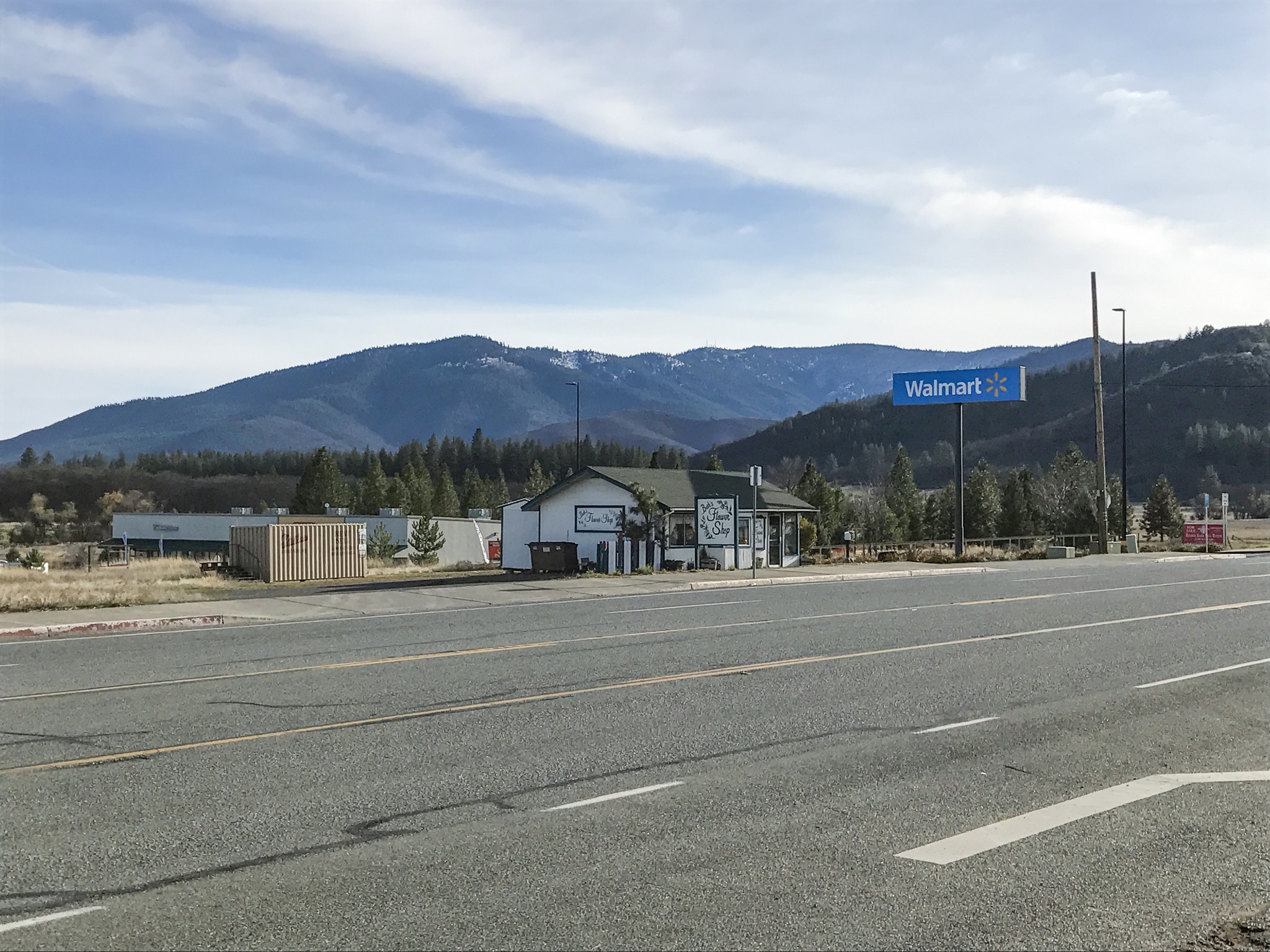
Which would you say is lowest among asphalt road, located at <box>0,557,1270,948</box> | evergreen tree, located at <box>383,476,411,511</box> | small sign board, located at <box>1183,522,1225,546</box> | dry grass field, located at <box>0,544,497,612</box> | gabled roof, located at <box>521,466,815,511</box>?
asphalt road, located at <box>0,557,1270,948</box>

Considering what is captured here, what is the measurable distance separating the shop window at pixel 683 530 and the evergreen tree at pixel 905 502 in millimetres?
70483

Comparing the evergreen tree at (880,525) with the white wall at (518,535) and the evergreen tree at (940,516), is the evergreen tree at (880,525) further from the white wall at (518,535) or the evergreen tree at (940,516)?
the white wall at (518,535)

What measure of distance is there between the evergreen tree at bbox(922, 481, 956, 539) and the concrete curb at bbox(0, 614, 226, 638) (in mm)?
93288

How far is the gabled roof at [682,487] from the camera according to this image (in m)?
45.4

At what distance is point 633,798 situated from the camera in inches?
314

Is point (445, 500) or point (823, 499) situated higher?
point (445, 500)

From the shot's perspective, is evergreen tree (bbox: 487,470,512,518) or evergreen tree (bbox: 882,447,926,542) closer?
evergreen tree (bbox: 882,447,926,542)

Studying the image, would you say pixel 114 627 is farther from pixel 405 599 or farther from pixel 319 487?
pixel 319 487

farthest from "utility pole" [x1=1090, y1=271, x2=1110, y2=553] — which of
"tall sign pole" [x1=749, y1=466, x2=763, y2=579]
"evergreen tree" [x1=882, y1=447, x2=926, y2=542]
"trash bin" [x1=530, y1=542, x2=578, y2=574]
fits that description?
"evergreen tree" [x1=882, y1=447, x2=926, y2=542]

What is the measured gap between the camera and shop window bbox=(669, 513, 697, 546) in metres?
43.9

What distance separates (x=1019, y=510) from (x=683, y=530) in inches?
2576

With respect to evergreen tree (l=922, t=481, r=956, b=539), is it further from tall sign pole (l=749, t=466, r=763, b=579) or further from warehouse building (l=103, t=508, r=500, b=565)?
tall sign pole (l=749, t=466, r=763, b=579)

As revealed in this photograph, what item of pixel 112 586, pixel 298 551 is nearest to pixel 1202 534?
pixel 298 551

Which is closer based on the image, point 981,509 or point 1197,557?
point 1197,557
